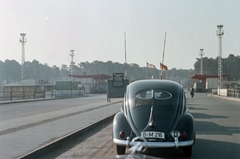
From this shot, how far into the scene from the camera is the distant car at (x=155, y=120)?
7.67 m

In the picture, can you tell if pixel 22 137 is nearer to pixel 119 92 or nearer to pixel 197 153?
pixel 197 153

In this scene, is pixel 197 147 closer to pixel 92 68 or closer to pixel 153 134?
pixel 153 134

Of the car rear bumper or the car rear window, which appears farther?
the car rear window

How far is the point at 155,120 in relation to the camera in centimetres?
800

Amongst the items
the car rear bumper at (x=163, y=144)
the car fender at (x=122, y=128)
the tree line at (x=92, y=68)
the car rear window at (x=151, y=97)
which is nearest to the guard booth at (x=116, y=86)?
the car rear window at (x=151, y=97)

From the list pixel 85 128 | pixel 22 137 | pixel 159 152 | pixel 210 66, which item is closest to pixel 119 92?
pixel 85 128

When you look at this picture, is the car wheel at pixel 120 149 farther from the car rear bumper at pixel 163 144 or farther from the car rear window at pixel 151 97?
the car rear window at pixel 151 97

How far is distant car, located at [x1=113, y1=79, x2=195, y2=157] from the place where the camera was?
7668mm

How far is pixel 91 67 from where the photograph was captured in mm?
133750

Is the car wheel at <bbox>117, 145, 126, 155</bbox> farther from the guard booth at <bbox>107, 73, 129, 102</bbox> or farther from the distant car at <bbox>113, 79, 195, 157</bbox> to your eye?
the guard booth at <bbox>107, 73, 129, 102</bbox>

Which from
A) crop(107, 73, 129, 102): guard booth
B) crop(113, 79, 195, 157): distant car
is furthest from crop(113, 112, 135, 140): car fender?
crop(107, 73, 129, 102): guard booth

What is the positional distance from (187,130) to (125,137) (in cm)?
134

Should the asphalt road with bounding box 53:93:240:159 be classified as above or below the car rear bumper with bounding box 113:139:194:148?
below

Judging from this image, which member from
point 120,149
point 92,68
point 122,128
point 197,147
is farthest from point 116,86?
point 92,68
